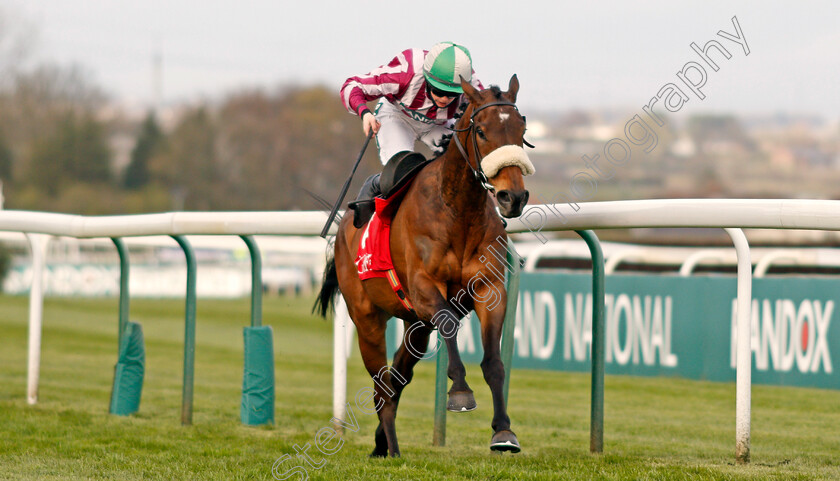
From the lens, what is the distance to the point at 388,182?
4445mm

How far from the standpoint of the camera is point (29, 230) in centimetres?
672

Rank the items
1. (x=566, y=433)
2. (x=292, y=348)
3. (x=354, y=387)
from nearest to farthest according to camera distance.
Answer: (x=566, y=433) → (x=354, y=387) → (x=292, y=348)

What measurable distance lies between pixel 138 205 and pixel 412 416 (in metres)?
38.9

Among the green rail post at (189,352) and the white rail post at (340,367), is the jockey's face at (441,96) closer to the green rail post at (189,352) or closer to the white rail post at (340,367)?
the white rail post at (340,367)

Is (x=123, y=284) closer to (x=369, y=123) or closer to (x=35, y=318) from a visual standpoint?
(x=35, y=318)

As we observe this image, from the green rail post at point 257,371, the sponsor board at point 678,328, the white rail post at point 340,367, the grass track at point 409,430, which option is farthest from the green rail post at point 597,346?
the sponsor board at point 678,328

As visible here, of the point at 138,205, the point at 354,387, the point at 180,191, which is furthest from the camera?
the point at 180,191

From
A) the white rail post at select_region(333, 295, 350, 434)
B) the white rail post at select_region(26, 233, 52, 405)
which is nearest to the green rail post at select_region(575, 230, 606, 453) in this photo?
the white rail post at select_region(333, 295, 350, 434)

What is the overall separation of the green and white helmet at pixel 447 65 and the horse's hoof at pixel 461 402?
1.36m

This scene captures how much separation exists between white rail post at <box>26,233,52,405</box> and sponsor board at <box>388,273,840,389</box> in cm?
381

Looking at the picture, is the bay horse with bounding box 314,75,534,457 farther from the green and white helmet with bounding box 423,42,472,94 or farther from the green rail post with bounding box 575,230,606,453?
the green rail post with bounding box 575,230,606,453

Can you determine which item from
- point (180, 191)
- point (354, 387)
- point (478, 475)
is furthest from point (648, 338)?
point (180, 191)

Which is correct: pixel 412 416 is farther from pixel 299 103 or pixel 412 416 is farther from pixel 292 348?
pixel 299 103

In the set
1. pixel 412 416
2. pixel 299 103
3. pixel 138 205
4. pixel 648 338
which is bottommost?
pixel 412 416
